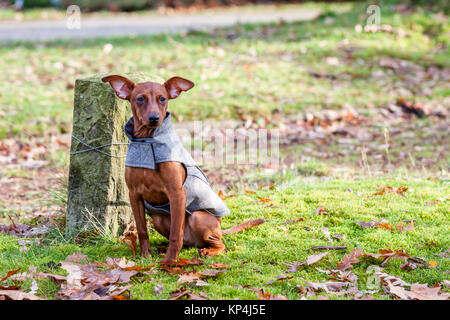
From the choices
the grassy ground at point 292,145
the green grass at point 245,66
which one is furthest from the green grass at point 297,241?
the green grass at point 245,66

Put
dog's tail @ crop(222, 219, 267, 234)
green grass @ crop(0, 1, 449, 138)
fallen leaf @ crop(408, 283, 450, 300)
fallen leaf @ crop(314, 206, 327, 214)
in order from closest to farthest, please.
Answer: fallen leaf @ crop(408, 283, 450, 300)
dog's tail @ crop(222, 219, 267, 234)
fallen leaf @ crop(314, 206, 327, 214)
green grass @ crop(0, 1, 449, 138)

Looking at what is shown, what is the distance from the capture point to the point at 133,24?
54.1 feet

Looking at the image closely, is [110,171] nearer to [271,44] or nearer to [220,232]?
[220,232]

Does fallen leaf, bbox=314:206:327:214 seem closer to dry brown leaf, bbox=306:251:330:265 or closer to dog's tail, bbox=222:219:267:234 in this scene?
dog's tail, bbox=222:219:267:234

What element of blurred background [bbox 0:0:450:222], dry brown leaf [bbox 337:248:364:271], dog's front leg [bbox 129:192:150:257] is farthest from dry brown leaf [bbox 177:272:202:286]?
blurred background [bbox 0:0:450:222]

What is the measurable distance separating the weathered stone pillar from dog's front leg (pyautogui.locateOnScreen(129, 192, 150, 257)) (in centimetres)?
69

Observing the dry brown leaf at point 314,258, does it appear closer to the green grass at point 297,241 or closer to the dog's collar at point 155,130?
the green grass at point 297,241

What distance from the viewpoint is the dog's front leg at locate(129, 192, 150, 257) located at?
4.13 m

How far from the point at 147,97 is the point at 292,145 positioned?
15.5 feet

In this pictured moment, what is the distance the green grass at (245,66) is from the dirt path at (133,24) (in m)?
1.50

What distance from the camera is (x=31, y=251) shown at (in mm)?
4531

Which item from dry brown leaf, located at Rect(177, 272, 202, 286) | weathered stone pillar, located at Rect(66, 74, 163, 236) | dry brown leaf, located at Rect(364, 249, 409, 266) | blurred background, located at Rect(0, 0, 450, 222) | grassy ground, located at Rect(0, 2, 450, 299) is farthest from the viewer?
blurred background, located at Rect(0, 0, 450, 222)

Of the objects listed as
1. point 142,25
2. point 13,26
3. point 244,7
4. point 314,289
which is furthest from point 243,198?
point 244,7

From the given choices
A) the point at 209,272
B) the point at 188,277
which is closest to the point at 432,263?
the point at 209,272
